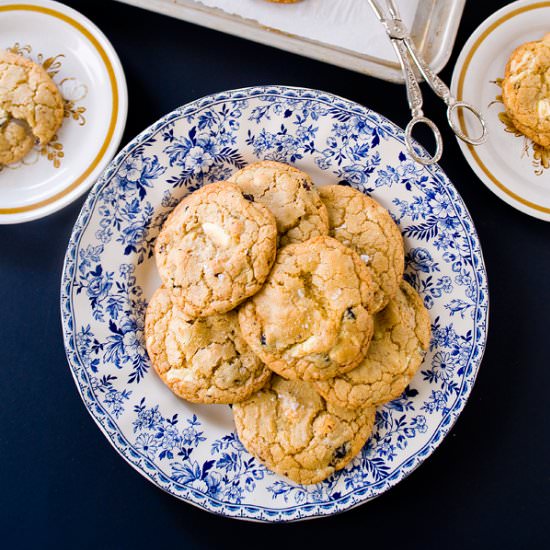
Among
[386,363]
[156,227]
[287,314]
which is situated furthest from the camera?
[156,227]

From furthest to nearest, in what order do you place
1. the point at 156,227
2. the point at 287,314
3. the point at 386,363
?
1. the point at 156,227
2. the point at 386,363
3. the point at 287,314

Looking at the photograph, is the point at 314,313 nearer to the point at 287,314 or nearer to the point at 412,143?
the point at 287,314

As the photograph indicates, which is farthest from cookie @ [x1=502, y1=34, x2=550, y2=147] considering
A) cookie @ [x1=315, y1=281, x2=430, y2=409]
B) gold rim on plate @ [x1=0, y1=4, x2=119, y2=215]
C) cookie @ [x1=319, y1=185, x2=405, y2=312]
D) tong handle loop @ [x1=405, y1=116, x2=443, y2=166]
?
gold rim on plate @ [x1=0, y1=4, x2=119, y2=215]

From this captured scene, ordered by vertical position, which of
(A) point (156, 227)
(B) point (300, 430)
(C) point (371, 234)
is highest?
(C) point (371, 234)

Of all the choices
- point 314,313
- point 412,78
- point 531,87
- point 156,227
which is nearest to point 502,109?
point 531,87

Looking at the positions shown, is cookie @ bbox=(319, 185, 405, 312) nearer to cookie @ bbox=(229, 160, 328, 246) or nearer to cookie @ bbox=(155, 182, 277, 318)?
cookie @ bbox=(229, 160, 328, 246)

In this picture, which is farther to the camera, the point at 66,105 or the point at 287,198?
the point at 66,105
